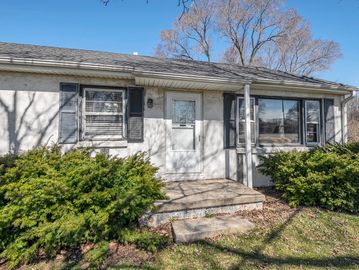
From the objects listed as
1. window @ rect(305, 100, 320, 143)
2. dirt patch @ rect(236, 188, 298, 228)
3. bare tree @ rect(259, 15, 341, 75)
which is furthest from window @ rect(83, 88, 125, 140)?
bare tree @ rect(259, 15, 341, 75)

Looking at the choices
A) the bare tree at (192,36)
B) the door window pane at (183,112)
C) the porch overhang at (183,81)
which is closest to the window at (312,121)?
the porch overhang at (183,81)

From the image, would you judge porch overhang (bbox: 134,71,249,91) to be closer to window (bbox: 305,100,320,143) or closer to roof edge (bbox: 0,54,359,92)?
roof edge (bbox: 0,54,359,92)

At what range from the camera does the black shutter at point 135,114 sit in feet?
19.0

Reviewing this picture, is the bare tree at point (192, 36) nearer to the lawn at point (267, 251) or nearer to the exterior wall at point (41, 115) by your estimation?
the exterior wall at point (41, 115)

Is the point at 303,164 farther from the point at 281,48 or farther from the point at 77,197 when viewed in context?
the point at 281,48

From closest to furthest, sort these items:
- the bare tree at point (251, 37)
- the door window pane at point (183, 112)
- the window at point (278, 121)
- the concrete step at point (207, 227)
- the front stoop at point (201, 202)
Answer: the concrete step at point (207, 227) < the front stoop at point (201, 202) < the door window pane at point (183, 112) < the window at point (278, 121) < the bare tree at point (251, 37)

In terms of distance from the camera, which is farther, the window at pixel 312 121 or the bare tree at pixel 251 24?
the bare tree at pixel 251 24

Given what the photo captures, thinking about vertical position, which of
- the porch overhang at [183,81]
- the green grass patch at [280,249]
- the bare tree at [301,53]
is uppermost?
the bare tree at [301,53]

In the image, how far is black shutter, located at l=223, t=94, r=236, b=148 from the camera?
6.60m

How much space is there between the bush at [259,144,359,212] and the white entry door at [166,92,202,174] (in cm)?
211

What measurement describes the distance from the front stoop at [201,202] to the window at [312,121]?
3.49 metres

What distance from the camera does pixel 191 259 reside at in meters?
3.26

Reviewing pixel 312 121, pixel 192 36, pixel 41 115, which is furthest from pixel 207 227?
pixel 192 36

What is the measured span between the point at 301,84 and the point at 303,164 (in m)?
2.54
